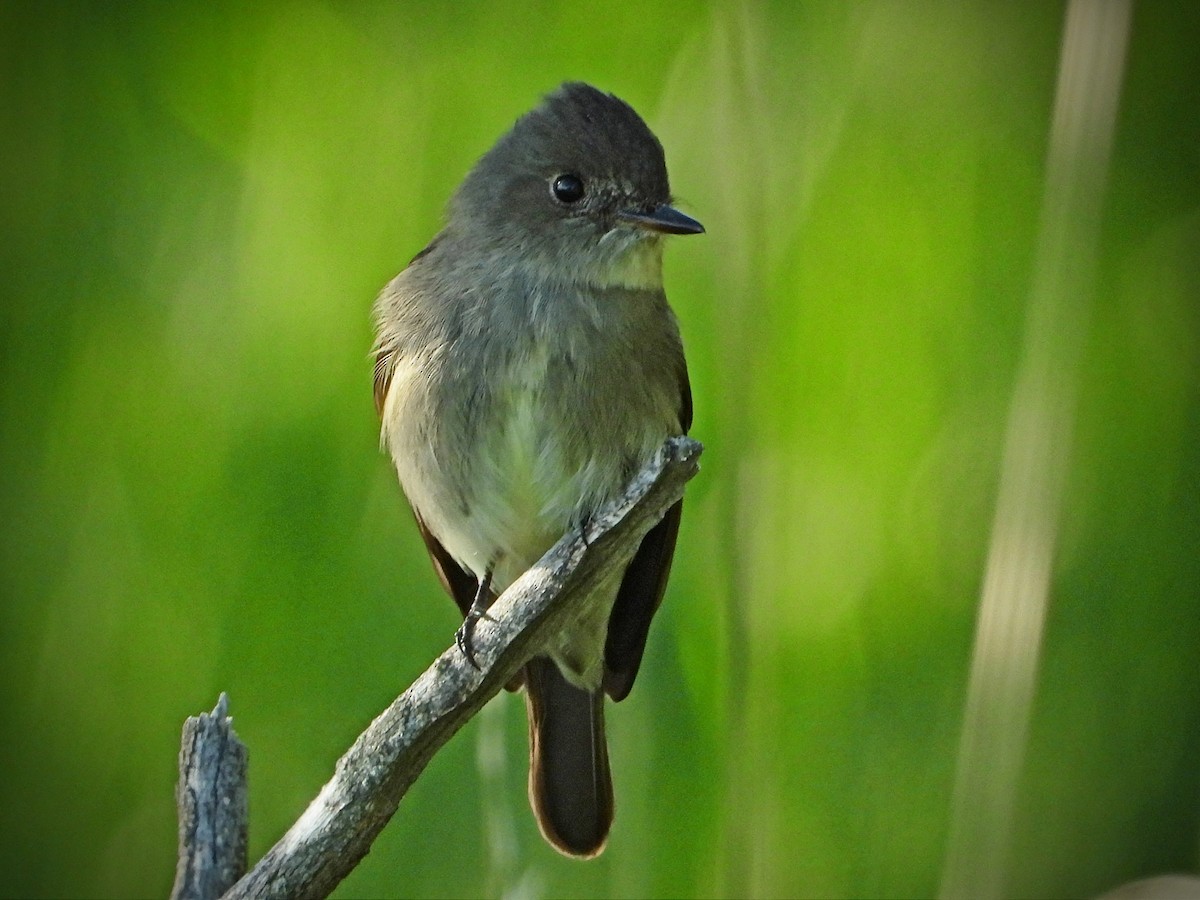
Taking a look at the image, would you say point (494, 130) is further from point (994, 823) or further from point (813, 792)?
point (994, 823)

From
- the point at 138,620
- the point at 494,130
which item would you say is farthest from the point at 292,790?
the point at 494,130

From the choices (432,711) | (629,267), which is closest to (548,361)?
(629,267)

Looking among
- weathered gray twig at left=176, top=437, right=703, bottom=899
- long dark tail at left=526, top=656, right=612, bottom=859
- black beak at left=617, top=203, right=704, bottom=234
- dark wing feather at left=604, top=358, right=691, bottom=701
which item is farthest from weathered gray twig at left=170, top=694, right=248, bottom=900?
black beak at left=617, top=203, right=704, bottom=234

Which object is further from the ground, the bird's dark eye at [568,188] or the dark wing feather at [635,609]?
the bird's dark eye at [568,188]

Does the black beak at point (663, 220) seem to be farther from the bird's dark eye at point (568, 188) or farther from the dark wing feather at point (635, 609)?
the dark wing feather at point (635, 609)

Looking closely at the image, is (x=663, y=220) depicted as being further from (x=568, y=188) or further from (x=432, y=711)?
(x=432, y=711)

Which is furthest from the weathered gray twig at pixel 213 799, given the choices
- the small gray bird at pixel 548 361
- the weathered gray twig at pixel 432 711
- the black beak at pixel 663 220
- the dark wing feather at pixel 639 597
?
the black beak at pixel 663 220

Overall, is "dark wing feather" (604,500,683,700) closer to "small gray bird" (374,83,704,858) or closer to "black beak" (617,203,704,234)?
"small gray bird" (374,83,704,858)

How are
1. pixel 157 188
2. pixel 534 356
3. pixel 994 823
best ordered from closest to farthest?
1. pixel 994 823
2. pixel 534 356
3. pixel 157 188
